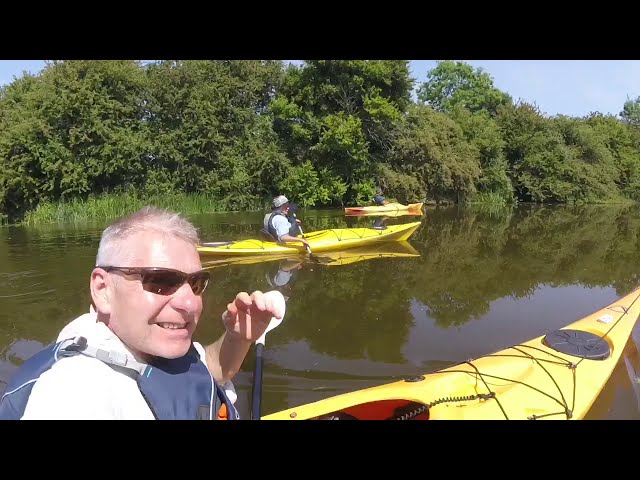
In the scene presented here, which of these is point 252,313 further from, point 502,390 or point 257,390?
point 502,390

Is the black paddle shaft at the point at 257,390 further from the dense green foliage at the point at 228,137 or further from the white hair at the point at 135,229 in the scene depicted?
the dense green foliage at the point at 228,137

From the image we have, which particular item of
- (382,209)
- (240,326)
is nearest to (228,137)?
(382,209)

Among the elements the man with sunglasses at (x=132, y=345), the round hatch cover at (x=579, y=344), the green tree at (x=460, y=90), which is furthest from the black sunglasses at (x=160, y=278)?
the green tree at (x=460, y=90)

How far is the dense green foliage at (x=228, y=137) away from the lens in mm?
18484

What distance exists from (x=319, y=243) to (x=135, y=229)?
7711mm

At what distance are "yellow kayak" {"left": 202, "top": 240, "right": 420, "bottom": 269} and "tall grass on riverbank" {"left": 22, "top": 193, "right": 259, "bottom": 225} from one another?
981 cm

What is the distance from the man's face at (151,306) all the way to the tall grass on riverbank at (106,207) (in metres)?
16.6

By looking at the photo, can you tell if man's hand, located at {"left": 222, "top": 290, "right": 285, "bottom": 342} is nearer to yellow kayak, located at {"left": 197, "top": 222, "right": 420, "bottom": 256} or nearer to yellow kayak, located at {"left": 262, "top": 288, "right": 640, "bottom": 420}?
yellow kayak, located at {"left": 262, "top": 288, "right": 640, "bottom": 420}

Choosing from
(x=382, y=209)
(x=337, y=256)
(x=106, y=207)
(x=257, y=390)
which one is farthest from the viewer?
(x=106, y=207)

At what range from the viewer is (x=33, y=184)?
18.4 meters

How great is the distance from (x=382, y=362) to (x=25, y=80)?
958 inches

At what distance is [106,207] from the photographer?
17.6 meters
